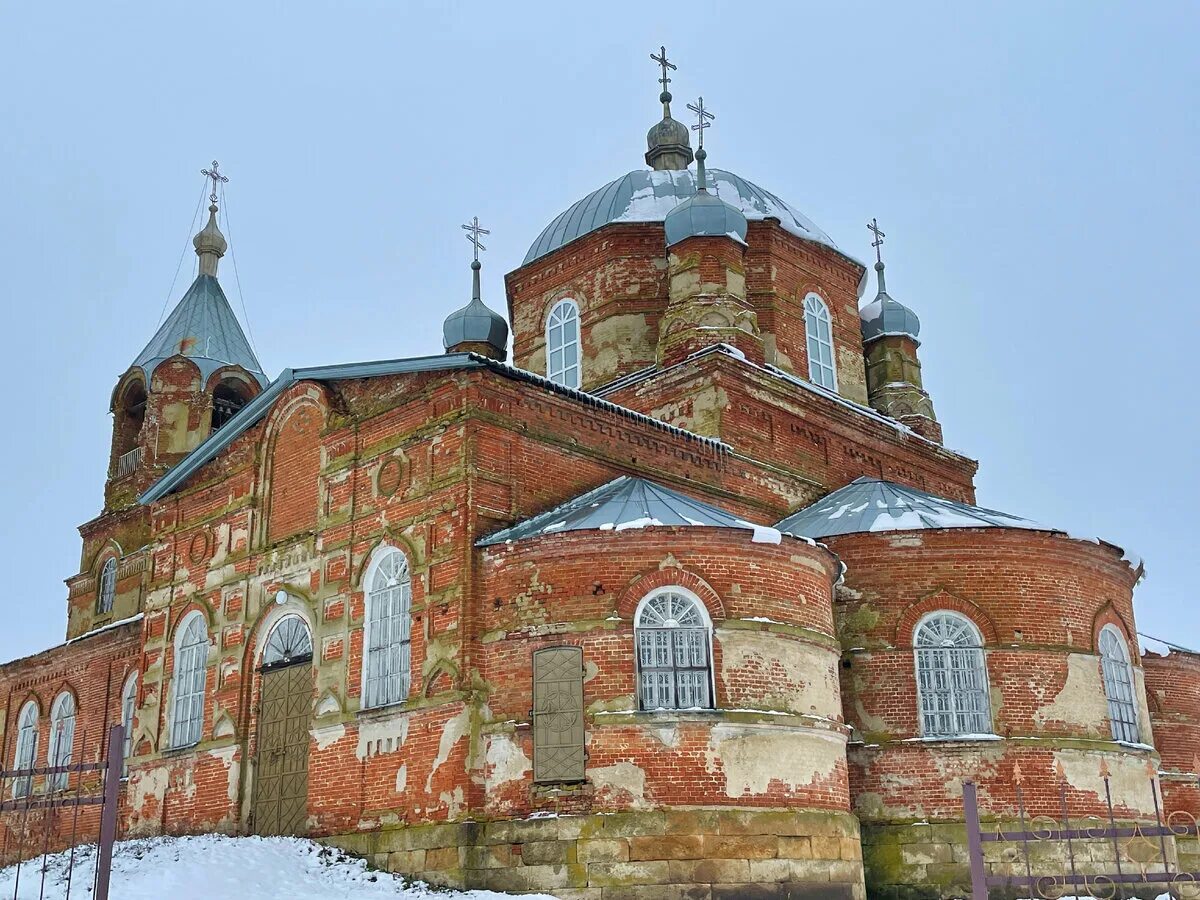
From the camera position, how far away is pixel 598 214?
19.9 m

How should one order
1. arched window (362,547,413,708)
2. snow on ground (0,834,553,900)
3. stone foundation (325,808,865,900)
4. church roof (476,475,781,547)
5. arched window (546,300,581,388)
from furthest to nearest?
1. arched window (546,300,581,388)
2. arched window (362,547,413,708)
3. church roof (476,475,781,547)
4. snow on ground (0,834,553,900)
5. stone foundation (325,808,865,900)

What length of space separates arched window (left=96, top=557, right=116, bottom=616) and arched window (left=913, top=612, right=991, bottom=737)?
16.2 m

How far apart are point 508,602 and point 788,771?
10.3 ft

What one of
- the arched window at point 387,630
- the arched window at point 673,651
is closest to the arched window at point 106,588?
the arched window at point 387,630

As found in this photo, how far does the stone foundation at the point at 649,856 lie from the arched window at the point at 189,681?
5.17m

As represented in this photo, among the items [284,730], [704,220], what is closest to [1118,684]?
[704,220]

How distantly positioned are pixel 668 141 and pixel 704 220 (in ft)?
15.0

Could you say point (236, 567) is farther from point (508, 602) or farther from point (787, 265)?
point (787, 265)

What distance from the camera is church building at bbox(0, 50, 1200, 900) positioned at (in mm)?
11750

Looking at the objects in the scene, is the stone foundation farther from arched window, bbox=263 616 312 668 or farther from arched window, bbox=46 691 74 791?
arched window, bbox=46 691 74 791

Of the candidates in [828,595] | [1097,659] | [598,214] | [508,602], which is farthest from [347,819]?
[598,214]

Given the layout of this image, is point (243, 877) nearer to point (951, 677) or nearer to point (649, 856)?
point (649, 856)

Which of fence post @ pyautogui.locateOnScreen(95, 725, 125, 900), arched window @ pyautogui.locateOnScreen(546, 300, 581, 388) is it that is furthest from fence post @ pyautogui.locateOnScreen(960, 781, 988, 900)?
arched window @ pyautogui.locateOnScreen(546, 300, 581, 388)

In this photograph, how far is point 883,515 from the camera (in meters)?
14.9
